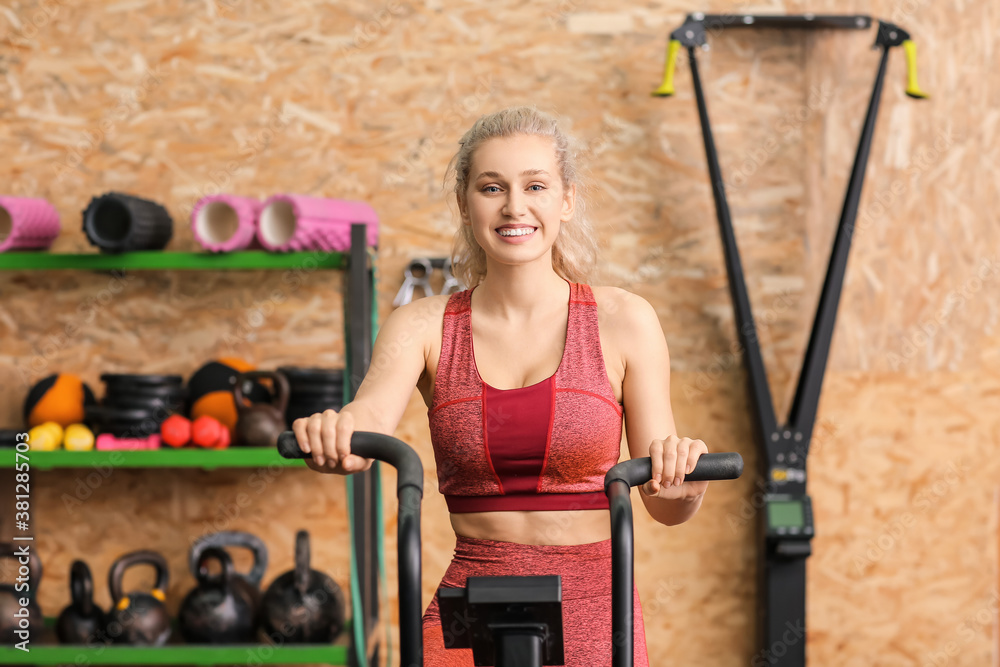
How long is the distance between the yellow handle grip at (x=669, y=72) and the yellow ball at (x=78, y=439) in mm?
1833

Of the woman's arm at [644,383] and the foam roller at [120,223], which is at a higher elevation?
the foam roller at [120,223]

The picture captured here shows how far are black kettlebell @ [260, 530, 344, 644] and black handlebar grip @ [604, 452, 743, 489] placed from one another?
1611 millimetres

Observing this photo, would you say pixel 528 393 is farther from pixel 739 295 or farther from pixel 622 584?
pixel 739 295

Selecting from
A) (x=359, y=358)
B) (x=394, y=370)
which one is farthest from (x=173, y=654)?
(x=394, y=370)

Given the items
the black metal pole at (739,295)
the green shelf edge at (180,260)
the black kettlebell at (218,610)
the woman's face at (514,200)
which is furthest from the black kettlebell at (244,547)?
the woman's face at (514,200)

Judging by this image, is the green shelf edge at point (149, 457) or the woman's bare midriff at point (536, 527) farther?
the green shelf edge at point (149, 457)

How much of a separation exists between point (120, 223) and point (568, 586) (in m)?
1.79

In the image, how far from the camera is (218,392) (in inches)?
96.6

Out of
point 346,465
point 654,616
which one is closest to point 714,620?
point 654,616

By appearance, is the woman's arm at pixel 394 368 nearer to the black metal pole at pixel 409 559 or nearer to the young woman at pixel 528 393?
the young woman at pixel 528 393

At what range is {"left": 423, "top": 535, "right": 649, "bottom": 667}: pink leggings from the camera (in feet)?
3.92

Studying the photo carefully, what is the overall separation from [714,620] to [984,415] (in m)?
1.02

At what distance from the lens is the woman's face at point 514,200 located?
4.13 ft

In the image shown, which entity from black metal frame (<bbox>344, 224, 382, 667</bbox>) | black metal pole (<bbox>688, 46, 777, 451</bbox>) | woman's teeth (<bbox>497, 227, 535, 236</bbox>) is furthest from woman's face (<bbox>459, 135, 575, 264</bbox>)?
black metal pole (<bbox>688, 46, 777, 451</bbox>)
